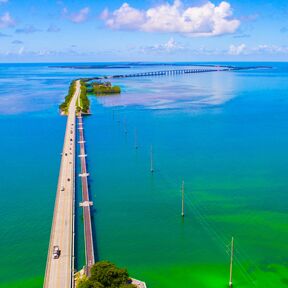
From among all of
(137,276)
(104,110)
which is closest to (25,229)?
(137,276)

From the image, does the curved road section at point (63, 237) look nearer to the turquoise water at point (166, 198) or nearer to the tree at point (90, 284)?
the turquoise water at point (166, 198)

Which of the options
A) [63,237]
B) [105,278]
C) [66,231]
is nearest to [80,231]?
[66,231]

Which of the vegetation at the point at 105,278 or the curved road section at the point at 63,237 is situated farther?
the curved road section at the point at 63,237

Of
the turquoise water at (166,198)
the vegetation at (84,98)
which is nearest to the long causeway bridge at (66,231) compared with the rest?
the turquoise water at (166,198)

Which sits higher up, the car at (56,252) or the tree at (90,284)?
the tree at (90,284)

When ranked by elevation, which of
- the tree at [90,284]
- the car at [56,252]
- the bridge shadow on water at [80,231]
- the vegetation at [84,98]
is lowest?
the bridge shadow on water at [80,231]

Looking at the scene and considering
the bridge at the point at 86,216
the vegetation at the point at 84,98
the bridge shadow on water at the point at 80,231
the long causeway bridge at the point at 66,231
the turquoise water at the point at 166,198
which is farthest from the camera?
the vegetation at the point at 84,98
